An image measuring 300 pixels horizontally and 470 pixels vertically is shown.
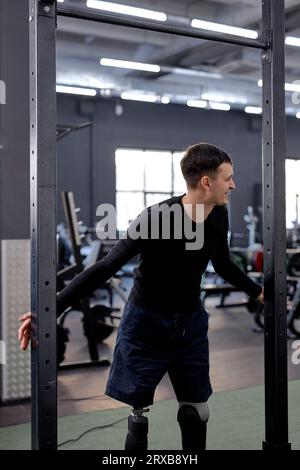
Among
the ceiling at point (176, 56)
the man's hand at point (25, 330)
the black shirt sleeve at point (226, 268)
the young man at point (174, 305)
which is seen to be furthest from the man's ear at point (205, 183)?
the ceiling at point (176, 56)

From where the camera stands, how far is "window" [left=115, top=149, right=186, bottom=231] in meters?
13.2

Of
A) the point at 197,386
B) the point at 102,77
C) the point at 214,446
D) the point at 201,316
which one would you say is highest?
the point at 102,77

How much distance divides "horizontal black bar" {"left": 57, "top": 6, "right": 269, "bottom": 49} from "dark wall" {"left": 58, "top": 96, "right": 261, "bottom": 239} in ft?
31.8

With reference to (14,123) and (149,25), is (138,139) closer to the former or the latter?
(14,123)

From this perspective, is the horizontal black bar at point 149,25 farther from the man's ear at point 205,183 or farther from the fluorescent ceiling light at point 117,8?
the fluorescent ceiling light at point 117,8

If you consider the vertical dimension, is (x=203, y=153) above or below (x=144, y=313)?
above

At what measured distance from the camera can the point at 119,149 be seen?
43.4 feet

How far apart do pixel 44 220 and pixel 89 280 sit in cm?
26

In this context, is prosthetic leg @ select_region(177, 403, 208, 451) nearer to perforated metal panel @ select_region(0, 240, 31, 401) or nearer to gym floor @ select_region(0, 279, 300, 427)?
gym floor @ select_region(0, 279, 300, 427)

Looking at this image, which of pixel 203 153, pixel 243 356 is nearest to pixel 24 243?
pixel 203 153

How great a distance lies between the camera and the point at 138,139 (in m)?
13.3

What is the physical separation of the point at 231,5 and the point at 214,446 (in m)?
6.56

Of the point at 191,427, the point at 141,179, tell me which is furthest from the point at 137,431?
the point at 141,179

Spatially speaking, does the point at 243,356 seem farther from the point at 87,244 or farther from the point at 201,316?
the point at 87,244
